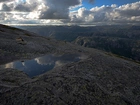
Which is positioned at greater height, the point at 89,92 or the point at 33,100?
the point at 33,100

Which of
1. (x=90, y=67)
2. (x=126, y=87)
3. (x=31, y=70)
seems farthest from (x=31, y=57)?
(x=126, y=87)

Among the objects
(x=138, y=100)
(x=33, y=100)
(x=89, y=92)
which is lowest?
(x=138, y=100)

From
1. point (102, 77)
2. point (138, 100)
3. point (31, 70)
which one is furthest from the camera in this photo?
point (31, 70)

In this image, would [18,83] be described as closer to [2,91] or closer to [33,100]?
[2,91]

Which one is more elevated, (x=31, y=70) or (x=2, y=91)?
(x=2, y=91)

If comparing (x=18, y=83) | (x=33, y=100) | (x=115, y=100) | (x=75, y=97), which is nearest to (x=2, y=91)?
(x=18, y=83)

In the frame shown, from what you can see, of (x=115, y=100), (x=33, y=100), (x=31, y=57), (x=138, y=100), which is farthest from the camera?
(x=31, y=57)

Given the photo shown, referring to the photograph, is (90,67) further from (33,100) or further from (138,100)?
(33,100)

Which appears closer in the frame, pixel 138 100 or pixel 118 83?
pixel 138 100

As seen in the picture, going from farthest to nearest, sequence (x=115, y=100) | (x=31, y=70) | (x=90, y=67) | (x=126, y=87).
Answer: (x=90, y=67)
(x=31, y=70)
(x=126, y=87)
(x=115, y=100)
